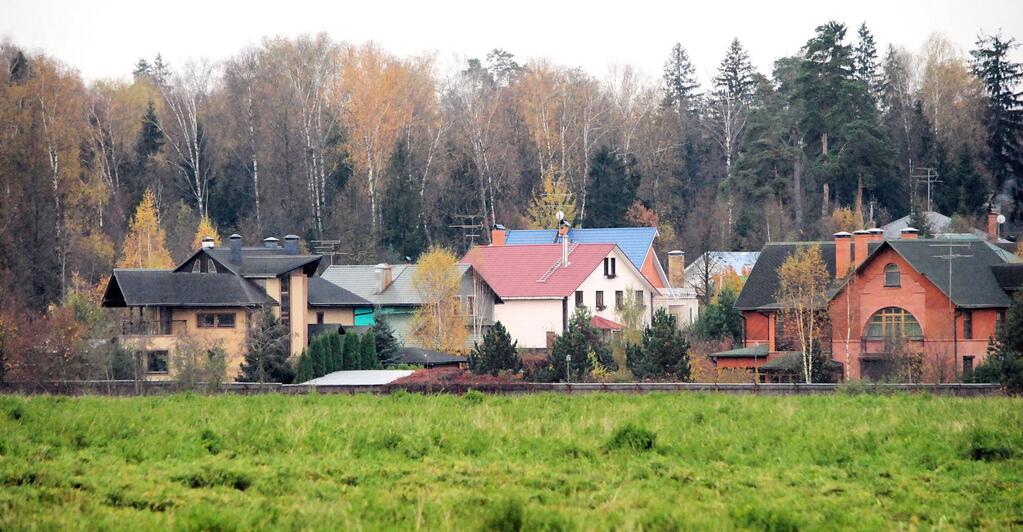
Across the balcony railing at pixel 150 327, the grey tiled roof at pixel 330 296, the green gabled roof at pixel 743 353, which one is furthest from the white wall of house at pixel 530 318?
the balcony railing at pixel 150 327

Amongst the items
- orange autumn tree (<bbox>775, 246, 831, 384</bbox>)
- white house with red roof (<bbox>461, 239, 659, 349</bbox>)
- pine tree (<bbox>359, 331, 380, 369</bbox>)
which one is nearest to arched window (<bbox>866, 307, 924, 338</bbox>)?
orange autumn tree (<bbox>775, 246, 831, 384</bbox>)

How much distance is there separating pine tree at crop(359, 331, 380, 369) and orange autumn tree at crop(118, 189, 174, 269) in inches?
796

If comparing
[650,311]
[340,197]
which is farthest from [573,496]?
[340,197]

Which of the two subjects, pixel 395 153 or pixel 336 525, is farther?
pixel 395 153

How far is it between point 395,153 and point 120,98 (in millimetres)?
21582

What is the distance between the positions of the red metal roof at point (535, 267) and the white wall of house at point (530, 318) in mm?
575

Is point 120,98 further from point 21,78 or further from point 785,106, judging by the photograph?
point 785,106

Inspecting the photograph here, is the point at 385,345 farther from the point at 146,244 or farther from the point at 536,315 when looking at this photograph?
the point at 146,244

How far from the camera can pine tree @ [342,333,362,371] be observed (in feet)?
157

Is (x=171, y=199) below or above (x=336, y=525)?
above

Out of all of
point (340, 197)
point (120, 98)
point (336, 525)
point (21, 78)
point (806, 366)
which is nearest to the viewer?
point (336, 525)

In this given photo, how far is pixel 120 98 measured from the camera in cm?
8588

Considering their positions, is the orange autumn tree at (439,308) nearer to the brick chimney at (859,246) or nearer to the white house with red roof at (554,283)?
the white house with red roof at (554,283)

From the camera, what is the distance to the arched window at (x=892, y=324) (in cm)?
4669
